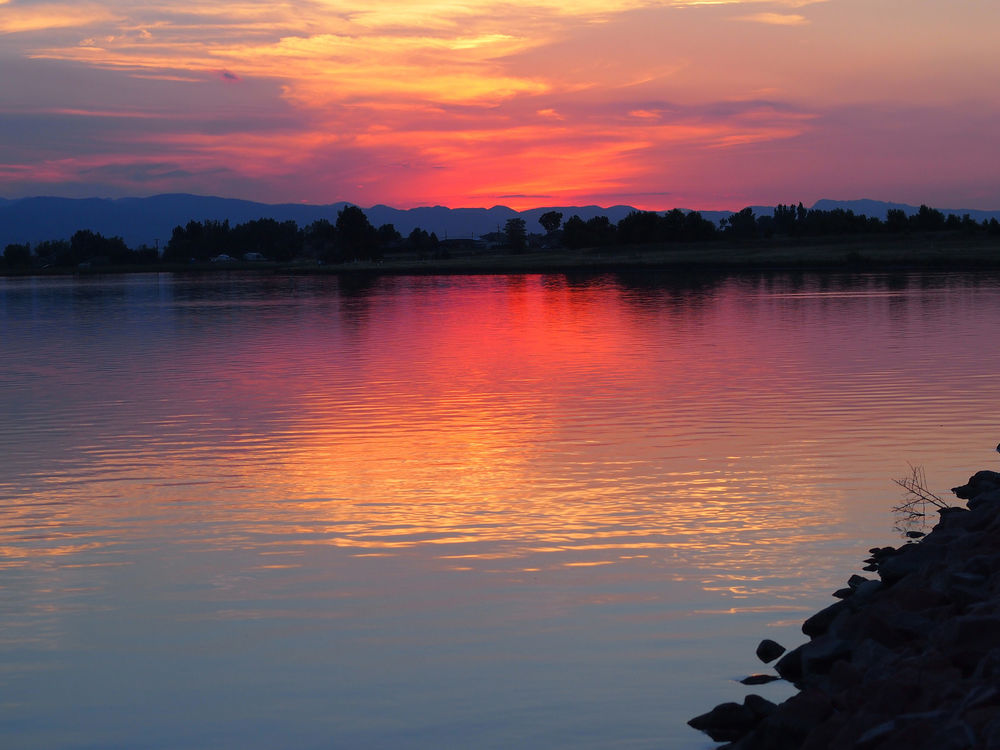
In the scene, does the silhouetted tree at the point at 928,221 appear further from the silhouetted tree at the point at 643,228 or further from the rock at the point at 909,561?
the rock at the point at 909,561

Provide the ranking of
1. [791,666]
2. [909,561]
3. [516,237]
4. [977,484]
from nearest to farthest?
[791,666], [909,561], [977,484], [516,237]

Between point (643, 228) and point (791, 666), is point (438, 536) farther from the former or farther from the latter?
point (643, 228)

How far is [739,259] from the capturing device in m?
118

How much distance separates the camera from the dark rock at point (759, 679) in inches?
328

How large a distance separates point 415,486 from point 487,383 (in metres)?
11.3

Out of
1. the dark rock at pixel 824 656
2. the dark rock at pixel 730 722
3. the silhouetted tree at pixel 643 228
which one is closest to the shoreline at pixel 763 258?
the silhouetted tree at pixel 643 228

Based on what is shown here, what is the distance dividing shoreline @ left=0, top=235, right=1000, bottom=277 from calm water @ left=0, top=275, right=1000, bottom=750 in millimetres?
77008

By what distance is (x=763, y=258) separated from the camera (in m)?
117

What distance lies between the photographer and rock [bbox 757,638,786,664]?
875cm

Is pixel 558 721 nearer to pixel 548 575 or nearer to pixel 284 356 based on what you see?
pixel 548 575

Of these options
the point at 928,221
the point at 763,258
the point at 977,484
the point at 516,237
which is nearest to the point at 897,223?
the point at 928,221

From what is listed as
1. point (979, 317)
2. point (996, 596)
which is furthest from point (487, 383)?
point (979, 317)

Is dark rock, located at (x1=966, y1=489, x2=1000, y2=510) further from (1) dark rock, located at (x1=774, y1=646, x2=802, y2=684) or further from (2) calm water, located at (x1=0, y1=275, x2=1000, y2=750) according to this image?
(1) dark rock, located at (x1=774, y1=646, x2=802, y2=684)

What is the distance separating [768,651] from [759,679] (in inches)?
18.2
